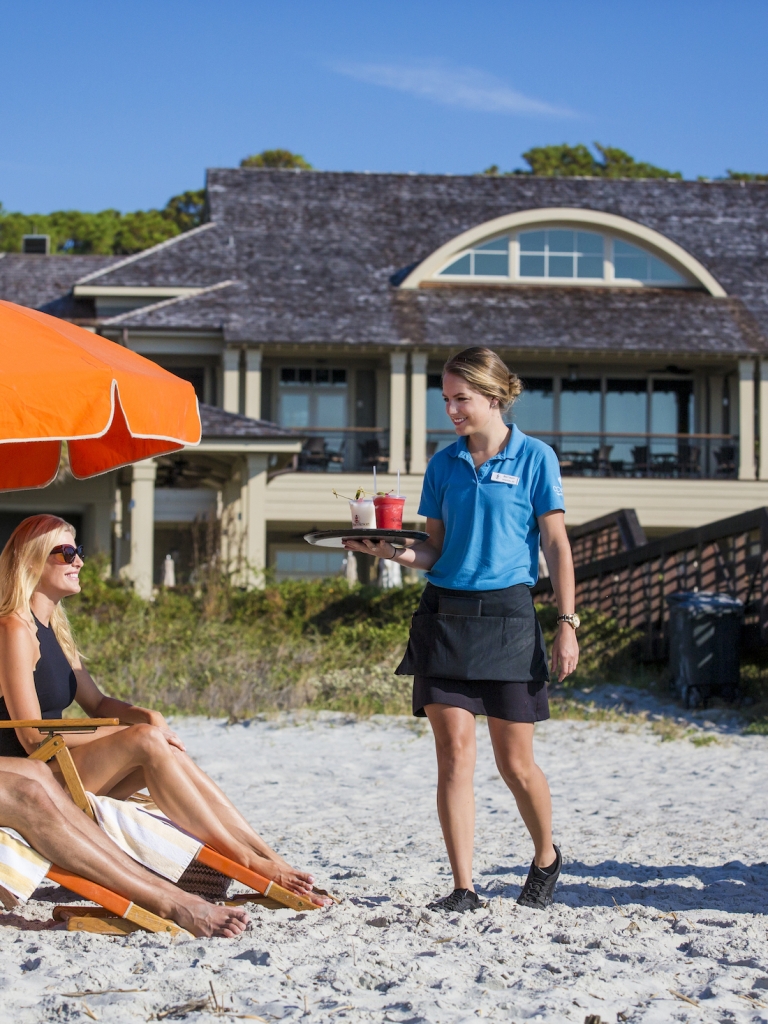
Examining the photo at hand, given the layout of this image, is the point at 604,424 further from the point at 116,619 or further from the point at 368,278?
the point at 116,619

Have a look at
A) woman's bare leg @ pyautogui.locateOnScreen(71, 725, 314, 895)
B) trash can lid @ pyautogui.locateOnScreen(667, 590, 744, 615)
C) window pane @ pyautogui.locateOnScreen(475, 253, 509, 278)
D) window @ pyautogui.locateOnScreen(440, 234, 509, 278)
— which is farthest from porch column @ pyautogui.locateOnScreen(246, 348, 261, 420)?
woman's bare leg @ pyautogui.locateOnScreen(71, 725, 314, 895)

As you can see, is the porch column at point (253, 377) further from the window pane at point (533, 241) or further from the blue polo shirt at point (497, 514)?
the blue polo shirt at point (497, 514)

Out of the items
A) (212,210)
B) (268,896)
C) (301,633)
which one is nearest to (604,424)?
(212,210)

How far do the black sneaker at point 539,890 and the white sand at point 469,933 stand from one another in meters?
0.07

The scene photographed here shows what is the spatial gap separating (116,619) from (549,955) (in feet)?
33.2

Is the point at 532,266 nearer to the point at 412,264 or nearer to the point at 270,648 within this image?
the point at 412,264

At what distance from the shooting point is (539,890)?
425 cm

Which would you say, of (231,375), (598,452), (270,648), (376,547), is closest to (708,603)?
(270,648)

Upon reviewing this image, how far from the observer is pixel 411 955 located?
3.64 meters

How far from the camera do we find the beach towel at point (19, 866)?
374 cm

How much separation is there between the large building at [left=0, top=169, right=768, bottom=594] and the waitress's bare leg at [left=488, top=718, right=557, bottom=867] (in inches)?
652

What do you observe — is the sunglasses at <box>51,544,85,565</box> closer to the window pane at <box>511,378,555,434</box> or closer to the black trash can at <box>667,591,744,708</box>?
the black trash can at <box>667,591,744,708</box>

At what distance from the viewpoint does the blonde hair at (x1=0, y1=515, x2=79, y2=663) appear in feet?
13.8

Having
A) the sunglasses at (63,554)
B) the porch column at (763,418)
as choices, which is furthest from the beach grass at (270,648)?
the porch column at (763,418)
